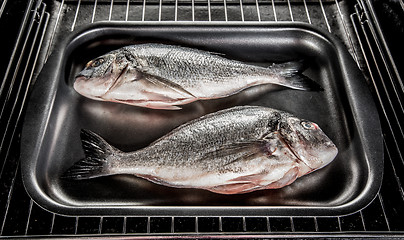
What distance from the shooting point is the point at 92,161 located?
4.49 feet

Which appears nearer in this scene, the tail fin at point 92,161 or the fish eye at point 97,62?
the tail fin at point 92,161

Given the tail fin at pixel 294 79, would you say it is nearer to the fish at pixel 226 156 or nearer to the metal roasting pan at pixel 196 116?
the metal roasting pan at pixel 196 116

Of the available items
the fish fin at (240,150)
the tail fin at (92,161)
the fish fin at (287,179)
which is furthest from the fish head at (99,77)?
the fish fin at (287,179)

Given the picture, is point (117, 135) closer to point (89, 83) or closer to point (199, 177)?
point (89, 83)

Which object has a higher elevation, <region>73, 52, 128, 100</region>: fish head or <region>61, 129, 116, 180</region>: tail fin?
<region>73, 52, 128, 100</region>: fish head

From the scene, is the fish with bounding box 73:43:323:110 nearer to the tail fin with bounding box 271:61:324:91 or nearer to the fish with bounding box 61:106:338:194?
the tail fin with bounding box 271:61:324:91

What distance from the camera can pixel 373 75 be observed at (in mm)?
1683

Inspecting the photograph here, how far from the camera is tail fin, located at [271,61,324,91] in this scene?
1.62 metres

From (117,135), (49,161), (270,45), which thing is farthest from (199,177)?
(270,45)

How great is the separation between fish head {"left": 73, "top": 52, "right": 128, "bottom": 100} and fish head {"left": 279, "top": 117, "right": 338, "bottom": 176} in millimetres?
764

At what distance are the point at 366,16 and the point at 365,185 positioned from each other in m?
0.86

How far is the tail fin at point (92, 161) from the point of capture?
135cm

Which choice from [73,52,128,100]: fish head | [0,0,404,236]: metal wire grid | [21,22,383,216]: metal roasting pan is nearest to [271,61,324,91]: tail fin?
[21,22,383,216]: metal roasting pan

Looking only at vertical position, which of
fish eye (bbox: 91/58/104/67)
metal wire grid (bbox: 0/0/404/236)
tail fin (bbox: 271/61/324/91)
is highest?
fish eye (bbox: 91/58/104/67)
